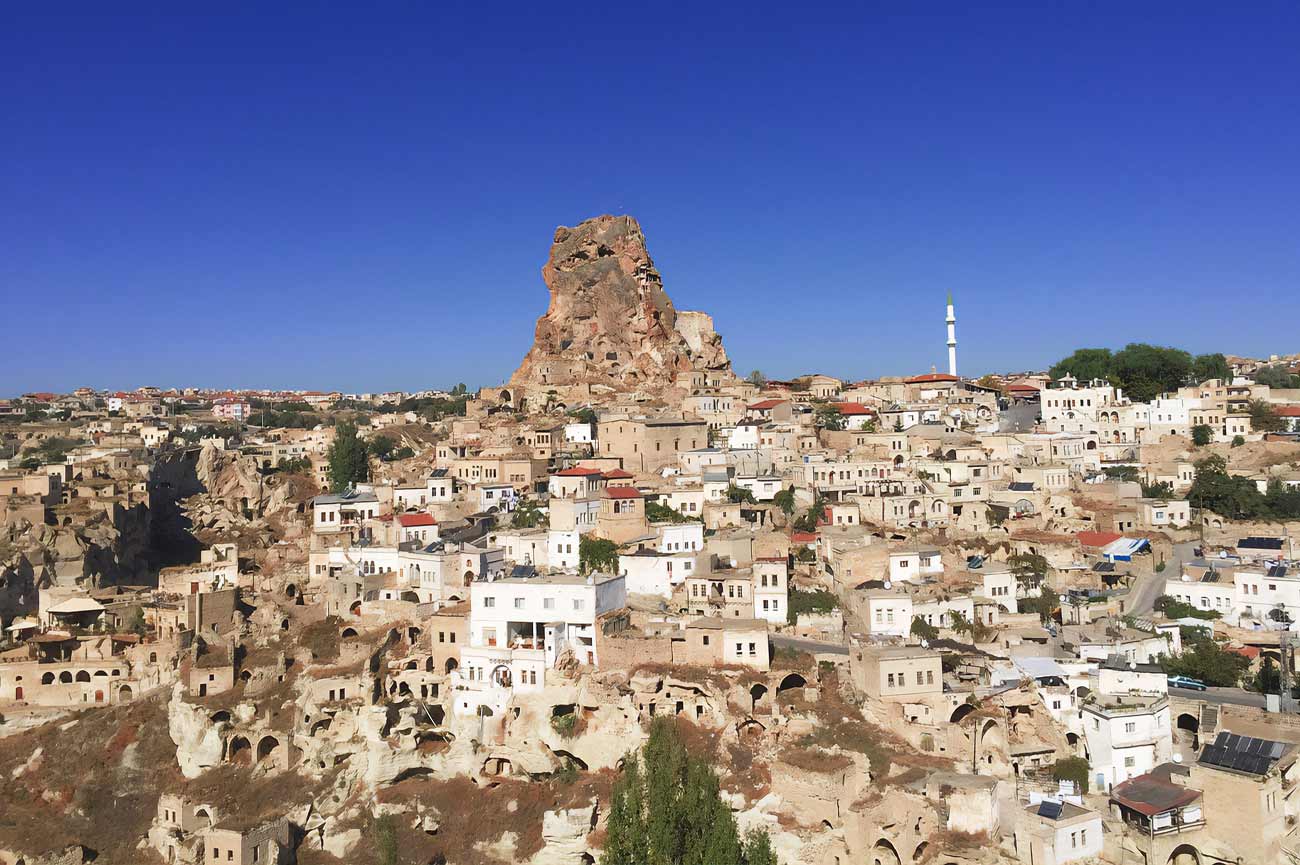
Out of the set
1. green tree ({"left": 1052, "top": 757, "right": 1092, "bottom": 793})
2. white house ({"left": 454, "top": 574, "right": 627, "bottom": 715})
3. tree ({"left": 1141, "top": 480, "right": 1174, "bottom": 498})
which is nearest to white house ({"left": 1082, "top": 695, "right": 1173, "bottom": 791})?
green tree ({"left": 1052, "top": 757, "right": 1092, "bottom": 793})

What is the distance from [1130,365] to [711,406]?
28.3 meters

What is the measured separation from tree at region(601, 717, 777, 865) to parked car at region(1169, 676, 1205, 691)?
14.0m

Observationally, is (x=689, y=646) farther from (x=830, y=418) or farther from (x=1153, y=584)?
(x=830, y=418)

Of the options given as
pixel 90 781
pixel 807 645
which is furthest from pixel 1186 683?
pixel 90 781

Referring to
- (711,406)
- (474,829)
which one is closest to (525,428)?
(711,406)

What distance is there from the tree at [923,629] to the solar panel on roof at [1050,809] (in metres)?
7.88

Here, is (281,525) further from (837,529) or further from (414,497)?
(837,529)

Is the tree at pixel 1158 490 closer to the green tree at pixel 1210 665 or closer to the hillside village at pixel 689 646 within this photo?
the hillside village at pixel 689 646

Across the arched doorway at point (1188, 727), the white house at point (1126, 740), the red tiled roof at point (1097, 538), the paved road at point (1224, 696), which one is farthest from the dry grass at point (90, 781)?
the red tiled roof at point (1097, 538)

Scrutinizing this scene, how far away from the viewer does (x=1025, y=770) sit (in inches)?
1058

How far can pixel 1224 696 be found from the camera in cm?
2936

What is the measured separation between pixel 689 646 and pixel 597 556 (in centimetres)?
741

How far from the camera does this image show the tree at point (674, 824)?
75.3ft

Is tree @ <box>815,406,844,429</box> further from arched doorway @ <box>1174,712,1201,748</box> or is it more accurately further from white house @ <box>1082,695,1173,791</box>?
white house @ <box>1082,695,1173,791</box>
